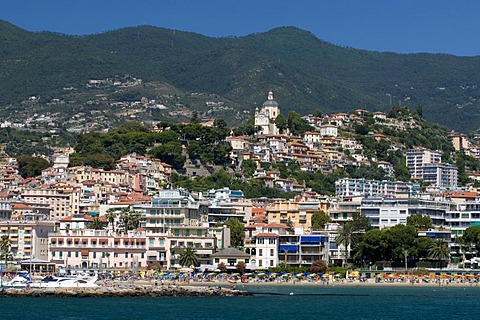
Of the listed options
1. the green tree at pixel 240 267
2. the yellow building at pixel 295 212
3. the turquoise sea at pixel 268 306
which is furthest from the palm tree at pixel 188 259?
the yellow building at pixel 295 212

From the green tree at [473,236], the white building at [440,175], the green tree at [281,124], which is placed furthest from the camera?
the green tree at [281,124]

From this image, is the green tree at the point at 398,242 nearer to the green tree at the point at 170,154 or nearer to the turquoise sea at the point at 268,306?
the turquoise sea at the point at 268,306

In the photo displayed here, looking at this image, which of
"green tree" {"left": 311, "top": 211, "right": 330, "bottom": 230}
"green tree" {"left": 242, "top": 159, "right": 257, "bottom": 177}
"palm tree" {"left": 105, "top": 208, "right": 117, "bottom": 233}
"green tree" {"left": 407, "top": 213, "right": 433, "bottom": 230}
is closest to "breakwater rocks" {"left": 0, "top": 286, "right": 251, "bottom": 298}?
"palm tree" {"left": 105, "top": 208, "right": 117, "bottom": 233}

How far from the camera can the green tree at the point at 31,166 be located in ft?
502

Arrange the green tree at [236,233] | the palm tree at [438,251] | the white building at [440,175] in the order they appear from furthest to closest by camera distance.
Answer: the white building at [440,175] < the green tree at [236,233] < the palm tree at [438,251]

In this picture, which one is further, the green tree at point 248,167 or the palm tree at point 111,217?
the green tree at point 248,167

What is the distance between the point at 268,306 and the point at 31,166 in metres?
83.6

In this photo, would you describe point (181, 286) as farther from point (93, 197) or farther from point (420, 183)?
point (420, 183)

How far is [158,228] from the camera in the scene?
343ft

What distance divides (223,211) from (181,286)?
3192 cm

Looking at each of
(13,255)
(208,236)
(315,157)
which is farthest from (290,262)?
(315,157)

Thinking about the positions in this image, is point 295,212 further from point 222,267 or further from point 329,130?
point 329,130

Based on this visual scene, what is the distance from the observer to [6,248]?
101500 mm

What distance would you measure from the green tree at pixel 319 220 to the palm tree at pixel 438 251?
12841 mm
